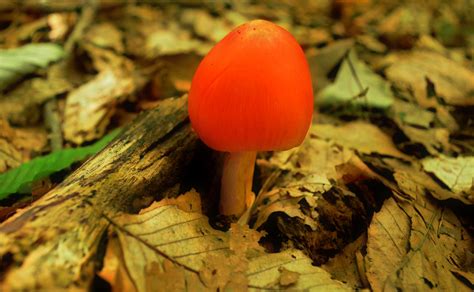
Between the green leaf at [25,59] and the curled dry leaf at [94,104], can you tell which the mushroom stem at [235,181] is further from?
the green leaf at [25,59]

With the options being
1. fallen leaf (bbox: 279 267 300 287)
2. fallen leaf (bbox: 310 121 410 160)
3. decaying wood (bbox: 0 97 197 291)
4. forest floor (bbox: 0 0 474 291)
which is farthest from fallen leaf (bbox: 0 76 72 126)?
fallen leaf (bbox: 279 267 300 287)

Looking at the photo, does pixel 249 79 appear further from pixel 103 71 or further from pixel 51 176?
pixel 103 71

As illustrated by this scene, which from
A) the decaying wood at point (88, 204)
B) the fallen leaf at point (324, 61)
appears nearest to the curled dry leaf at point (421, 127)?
the fallen leaf at point (324, 61)

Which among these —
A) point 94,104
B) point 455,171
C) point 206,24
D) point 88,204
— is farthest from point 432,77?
point 88,204

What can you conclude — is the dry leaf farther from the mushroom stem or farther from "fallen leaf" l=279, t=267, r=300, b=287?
the mushroom stem

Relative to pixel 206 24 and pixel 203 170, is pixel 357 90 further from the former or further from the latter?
pixel 206 24

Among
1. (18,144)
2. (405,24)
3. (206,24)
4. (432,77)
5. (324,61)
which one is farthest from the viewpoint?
(405,24)

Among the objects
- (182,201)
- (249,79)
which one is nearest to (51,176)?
(182,201)
